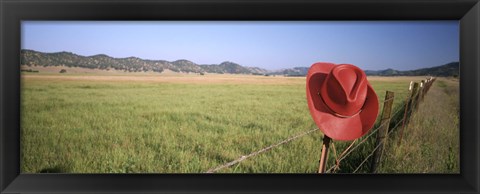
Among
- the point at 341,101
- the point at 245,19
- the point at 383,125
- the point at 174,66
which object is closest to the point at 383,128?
the point at 383,125

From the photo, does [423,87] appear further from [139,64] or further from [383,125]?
[139,64]

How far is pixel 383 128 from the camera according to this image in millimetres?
2250

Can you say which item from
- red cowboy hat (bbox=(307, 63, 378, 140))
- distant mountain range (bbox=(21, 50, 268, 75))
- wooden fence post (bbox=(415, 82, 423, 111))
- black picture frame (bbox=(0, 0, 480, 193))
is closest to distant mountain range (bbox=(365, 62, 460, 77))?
wooden fence post (bbox=(415, 82, 423, 111))

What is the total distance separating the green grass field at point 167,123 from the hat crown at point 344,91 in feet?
1.37

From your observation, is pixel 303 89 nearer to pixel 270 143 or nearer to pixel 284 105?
pixel 284 105

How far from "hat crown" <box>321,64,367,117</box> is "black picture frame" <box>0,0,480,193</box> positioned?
1.05ft

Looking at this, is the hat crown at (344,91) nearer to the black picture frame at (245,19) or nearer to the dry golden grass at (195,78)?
the black picture frame at (245,19)

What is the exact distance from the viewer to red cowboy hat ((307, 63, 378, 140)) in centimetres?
172

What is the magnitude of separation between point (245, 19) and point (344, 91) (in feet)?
2.01

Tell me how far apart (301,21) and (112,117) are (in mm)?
1269

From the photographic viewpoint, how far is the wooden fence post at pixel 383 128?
7.26ft

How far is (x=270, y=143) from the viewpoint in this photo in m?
2.25

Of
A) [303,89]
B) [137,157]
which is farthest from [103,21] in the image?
[303,89]

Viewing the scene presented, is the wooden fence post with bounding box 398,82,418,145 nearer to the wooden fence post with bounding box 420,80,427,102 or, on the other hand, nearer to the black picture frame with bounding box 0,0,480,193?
the wooden fence post with bounding box 420,80,427,102
